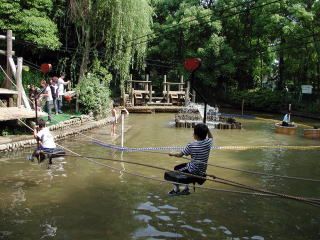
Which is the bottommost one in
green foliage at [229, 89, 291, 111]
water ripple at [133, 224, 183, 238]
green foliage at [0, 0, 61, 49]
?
water ripple at [133, 224, 183, 238]

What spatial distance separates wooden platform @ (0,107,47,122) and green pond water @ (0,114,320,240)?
1.27 metres

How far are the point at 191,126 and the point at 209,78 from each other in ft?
55.0

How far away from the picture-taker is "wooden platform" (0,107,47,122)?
578 inches

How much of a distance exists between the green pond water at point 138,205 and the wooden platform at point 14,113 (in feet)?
4.15

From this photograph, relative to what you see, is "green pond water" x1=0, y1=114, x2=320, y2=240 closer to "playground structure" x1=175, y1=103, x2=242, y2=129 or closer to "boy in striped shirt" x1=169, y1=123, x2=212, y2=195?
"boy in striped shirt" x1=169, y1=123, x2=212, y2=195

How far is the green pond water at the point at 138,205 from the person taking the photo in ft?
26.4

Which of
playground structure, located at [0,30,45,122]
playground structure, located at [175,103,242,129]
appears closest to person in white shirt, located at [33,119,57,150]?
playground structure, located at [0,30,45,122]

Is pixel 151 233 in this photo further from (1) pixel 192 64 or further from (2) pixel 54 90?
(2) pixel 54 90

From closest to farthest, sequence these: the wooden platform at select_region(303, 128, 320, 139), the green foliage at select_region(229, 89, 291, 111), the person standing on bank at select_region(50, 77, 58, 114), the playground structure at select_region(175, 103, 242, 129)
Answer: the person standing on bank at select_region(50, 77, 58, 114)
the wooden platform at select_region(303, 128, 320, 139)
the playground structure at select_region(175, 103, 242, 129)
the green foliage at select_region(229, 89, 291, 111)

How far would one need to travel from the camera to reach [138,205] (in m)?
9.63

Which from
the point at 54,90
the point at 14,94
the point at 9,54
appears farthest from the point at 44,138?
the point at 54,90

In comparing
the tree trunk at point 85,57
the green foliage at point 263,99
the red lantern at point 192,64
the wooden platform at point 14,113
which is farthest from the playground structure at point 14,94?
the green foliage at point 263,99

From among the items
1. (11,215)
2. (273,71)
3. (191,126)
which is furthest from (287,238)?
(273,71)

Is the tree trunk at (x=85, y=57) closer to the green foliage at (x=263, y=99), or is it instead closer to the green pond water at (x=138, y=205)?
the green pond water at (x=138, y=205)
